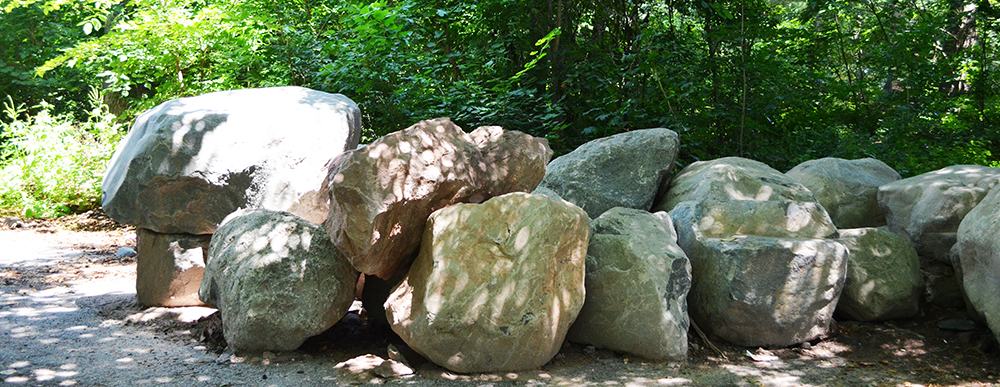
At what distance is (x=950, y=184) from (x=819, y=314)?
5.15 ft

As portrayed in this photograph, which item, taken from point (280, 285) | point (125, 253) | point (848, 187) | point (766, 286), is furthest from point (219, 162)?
point (848, 187)

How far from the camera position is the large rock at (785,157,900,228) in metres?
5.32

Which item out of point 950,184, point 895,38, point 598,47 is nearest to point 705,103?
point 598,47

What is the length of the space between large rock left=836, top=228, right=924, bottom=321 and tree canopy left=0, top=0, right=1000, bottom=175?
2.44 metres

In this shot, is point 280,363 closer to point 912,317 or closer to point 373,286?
point 373,286

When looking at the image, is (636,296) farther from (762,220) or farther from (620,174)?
(620,174)

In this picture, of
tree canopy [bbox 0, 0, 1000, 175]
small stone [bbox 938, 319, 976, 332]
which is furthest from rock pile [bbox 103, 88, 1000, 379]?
tree canopy [bbox 0, 0, 1000, 175]

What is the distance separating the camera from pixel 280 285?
146 inches

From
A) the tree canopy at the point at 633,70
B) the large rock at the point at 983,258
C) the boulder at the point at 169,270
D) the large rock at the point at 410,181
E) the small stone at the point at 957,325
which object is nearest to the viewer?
the large rock at the point at 410,181

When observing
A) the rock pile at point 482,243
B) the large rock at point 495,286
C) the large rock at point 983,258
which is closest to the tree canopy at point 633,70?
the rock pile at point 482,243

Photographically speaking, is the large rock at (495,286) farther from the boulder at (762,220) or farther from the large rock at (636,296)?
the boulder at (762,220)

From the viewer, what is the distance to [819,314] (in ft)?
13.1

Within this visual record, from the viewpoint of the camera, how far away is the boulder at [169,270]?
4770 mm

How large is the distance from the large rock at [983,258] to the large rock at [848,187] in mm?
1378
